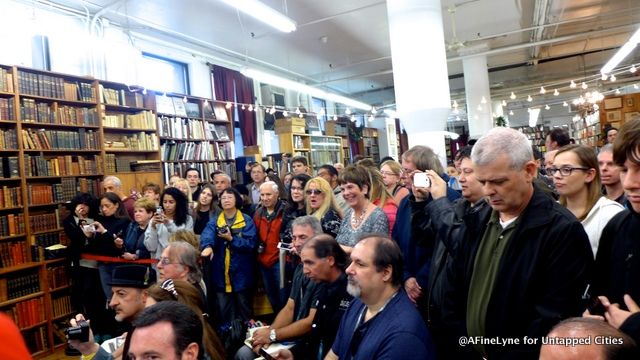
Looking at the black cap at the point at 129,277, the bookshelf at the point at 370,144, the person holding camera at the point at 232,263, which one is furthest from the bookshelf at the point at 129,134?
the bookshelf at the point at 370,144

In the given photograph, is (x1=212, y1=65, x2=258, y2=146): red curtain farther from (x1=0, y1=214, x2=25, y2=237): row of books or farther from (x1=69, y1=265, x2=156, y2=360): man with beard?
(x1=69, y1=265, x2=156, y2=360): man with beard

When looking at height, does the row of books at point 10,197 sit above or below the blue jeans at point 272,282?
above

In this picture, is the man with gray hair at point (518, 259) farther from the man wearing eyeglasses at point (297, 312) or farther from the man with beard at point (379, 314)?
the man wearing eyeglasses at point (297, 312)

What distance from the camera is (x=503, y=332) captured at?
145cm

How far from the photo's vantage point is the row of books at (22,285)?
4457 millimetres

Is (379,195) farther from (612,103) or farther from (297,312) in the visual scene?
(612,103)

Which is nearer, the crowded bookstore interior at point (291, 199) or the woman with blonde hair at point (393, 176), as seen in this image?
the crowded bookstore interior at point (291, 199)

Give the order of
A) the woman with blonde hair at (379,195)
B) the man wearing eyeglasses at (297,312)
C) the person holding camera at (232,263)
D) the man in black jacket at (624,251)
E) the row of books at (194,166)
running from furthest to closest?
the row of books at (194,166), the person holding camera at (232,263), the woman with blonde hair at (379,195), the man wearing eyeglasses at (297,312), the man in black jacket at (624,251)

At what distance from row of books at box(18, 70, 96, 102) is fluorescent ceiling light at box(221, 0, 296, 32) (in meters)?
2.30

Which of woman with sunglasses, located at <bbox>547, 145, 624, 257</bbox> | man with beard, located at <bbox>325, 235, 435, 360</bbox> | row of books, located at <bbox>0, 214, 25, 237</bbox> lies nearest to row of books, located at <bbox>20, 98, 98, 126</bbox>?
row of books, located at <bbox>0, 214, 25, 237</bbox>

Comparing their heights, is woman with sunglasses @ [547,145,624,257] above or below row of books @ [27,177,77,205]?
below

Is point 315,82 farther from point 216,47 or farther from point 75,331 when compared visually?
point 75,331

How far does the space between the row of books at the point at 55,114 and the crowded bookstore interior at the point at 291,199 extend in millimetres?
24

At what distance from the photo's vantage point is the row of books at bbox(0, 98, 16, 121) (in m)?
4.59
